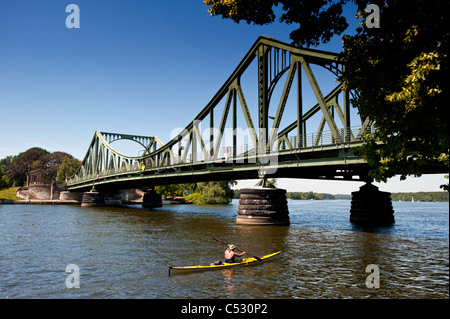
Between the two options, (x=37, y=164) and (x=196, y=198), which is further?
(x=37, y=164)

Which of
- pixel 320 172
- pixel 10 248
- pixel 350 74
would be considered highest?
pixel 350 74

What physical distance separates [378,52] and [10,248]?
24.7 metres

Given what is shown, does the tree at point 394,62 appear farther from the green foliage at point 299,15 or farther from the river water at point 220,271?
the river water at point 220,271

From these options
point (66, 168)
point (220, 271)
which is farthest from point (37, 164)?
point (220, 271)

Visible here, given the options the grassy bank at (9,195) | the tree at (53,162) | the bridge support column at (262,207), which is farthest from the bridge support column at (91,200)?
the bridge support column at (262,207)

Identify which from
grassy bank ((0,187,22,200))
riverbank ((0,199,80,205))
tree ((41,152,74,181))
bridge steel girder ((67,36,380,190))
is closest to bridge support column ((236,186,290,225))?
bridge steel girder ((67,36,380,190))

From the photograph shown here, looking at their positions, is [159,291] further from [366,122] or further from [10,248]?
[366,122]

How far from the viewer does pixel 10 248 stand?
78.7 ft

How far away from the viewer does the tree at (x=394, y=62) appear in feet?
32.4

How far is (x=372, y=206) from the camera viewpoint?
4228cm

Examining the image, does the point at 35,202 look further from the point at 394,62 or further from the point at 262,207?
the point at 394,62

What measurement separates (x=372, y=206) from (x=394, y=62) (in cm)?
3433

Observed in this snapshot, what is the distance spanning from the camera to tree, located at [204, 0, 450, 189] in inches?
388
